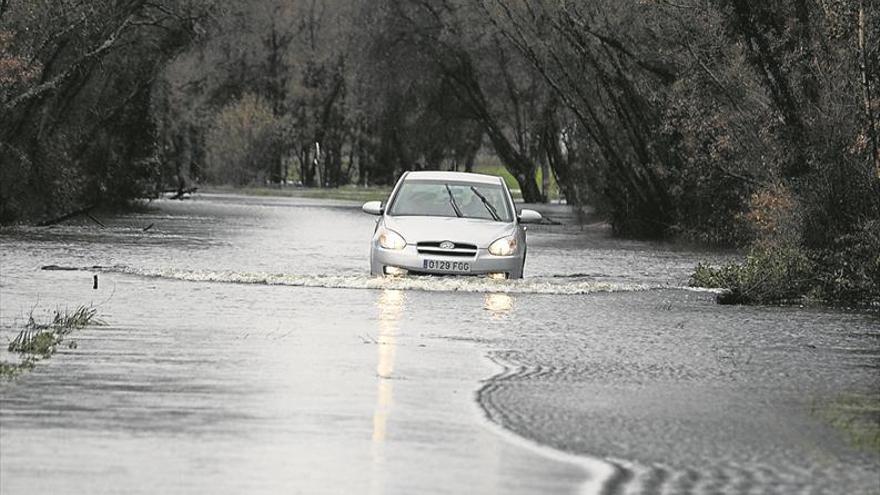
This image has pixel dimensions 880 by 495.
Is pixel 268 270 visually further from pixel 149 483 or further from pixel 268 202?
pixel 268 202

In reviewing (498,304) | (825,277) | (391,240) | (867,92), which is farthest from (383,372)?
(825,277)

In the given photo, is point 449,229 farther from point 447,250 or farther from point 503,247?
point 503,247

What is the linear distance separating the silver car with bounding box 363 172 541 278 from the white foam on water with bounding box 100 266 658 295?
184 mm

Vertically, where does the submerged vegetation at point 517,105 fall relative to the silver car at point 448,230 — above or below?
above

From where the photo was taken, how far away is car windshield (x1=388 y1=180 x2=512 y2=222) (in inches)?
1083

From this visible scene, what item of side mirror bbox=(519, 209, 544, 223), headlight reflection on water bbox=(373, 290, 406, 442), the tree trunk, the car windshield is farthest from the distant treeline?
headlight reflection on water bbox=(373, 290, 406, 442)

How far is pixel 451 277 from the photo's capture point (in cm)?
2639

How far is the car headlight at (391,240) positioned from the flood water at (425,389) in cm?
47

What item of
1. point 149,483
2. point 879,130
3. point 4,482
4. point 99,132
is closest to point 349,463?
point 149,483

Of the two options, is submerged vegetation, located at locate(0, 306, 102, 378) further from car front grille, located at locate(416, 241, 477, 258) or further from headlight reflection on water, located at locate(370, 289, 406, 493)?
car front grille, located at locate(416, 241, 477, 258)

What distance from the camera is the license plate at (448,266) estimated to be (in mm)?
25891

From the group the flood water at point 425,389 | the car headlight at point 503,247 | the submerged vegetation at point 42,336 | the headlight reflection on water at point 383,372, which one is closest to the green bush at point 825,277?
the flood water at point 425,389

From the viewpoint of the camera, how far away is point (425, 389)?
13.8 m

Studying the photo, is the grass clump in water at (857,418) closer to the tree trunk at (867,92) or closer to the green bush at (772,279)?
the tree trunk at (867,92)
